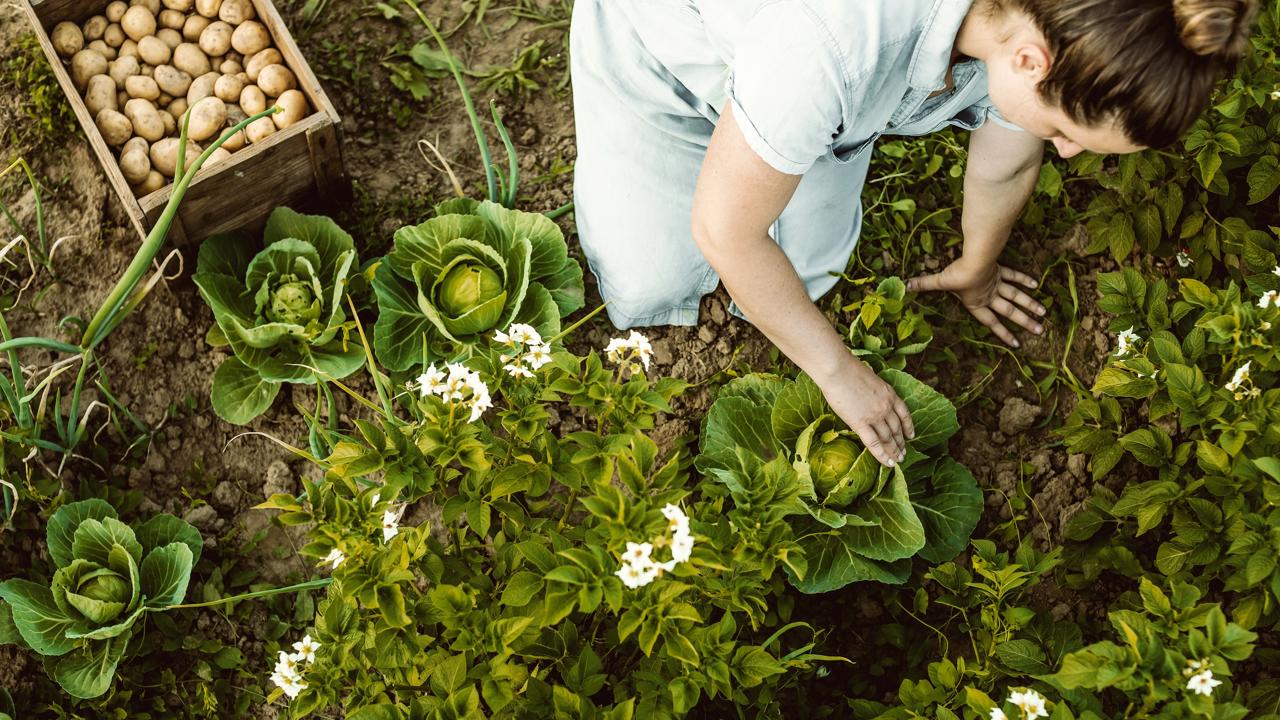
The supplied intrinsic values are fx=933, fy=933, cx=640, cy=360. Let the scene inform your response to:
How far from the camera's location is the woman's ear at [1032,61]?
4.10 ft

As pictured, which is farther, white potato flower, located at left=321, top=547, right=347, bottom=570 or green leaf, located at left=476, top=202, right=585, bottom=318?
green leaf, located at left=476, top=202, right=585, bottom=318

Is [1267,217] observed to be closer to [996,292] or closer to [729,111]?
[996,292]

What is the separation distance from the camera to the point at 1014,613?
1.61 metres

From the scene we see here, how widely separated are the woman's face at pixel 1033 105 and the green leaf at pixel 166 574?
1676 mm

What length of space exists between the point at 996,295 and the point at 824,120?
1.05 metres

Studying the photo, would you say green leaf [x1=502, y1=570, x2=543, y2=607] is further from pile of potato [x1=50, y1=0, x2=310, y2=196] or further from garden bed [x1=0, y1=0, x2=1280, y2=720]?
pile of potato [x1=50, y1=0, x2=310, y2=196]

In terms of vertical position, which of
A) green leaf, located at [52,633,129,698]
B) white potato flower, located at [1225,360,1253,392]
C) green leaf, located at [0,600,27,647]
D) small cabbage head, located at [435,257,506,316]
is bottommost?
green leaf, located at [52,633,129,698]

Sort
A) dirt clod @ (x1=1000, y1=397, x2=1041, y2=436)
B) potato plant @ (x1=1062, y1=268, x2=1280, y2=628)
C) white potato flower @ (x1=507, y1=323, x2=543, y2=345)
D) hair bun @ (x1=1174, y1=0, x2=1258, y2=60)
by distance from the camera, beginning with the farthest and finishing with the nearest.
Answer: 1. dirt clod @ (x1=1000, y1=397, x2=1041, y2=436)
2. potato plant @ (x1=1062, y1=268, x2=1280, y2=628)
3. white potato flower @ (x1=507, y1=323, x2=543, y2=345)
4. hair bun @ (x1=1174, y1=0, x2=1258, y2=60)

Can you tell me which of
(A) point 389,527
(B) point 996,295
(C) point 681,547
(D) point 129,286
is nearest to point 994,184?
(B) point 996,295

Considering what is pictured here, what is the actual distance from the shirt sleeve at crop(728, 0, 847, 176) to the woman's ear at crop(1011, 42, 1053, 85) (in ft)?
0.77

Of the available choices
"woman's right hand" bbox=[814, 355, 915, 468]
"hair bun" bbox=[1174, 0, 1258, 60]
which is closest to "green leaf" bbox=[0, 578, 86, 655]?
"woman's right hand" bbox=[814, 355, 915, 468]

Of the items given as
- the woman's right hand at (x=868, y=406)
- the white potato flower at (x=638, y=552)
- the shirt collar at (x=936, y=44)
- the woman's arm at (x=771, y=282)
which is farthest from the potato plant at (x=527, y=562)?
the shirt collar at (x=936, y=44)

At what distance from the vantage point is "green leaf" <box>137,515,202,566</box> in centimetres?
192

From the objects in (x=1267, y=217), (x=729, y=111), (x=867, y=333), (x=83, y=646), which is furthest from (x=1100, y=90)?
(x=83, y=646)
